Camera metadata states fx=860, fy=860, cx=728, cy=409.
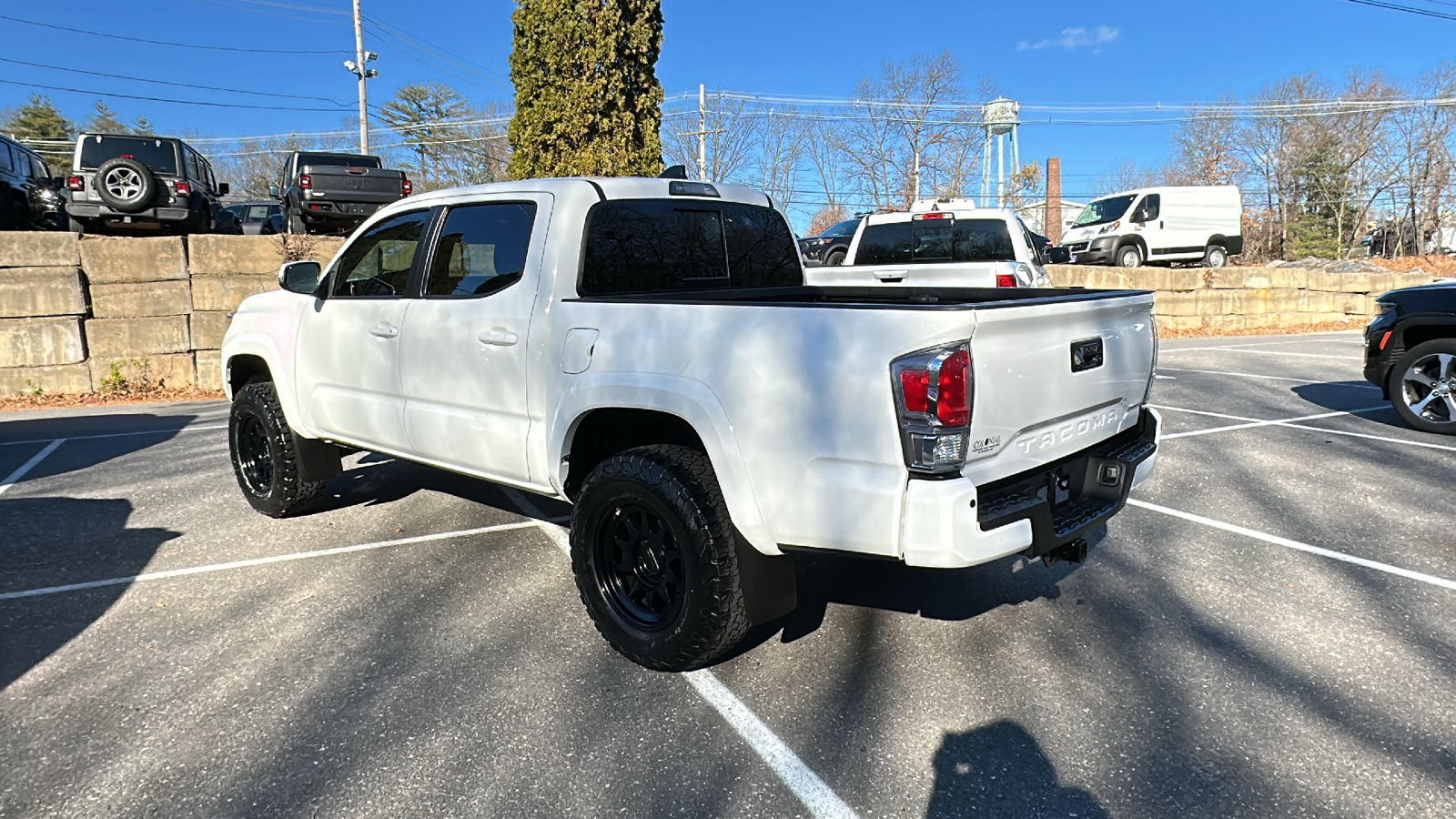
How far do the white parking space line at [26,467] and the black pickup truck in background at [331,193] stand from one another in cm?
799

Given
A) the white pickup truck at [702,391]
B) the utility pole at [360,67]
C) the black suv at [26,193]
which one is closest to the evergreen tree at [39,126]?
the utility pole at [360,67]

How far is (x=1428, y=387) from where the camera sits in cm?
736

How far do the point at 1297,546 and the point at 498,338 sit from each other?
4269 millimetres

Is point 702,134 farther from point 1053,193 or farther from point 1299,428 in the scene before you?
point 1299,428

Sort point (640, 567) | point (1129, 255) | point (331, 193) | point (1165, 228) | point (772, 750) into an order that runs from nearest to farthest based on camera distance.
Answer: point (772, 750), point (640, 567), point (331, 193), point (1165, 228), point (1129, 255)

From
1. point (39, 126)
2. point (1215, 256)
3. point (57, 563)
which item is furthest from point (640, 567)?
point (39, 126)

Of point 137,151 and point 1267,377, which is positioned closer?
point 1267,377

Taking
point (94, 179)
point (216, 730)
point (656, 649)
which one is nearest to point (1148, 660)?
point (656, 649)

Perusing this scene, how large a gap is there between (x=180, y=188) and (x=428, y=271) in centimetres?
1234

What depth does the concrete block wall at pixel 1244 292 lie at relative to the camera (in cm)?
1800

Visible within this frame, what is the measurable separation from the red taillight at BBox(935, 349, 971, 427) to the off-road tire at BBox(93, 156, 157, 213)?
1457 centimetres

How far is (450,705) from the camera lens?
9.89 ft

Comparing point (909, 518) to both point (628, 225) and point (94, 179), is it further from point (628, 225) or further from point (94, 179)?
point (94, 179)

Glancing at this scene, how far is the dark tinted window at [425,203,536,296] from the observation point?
3749 mm
